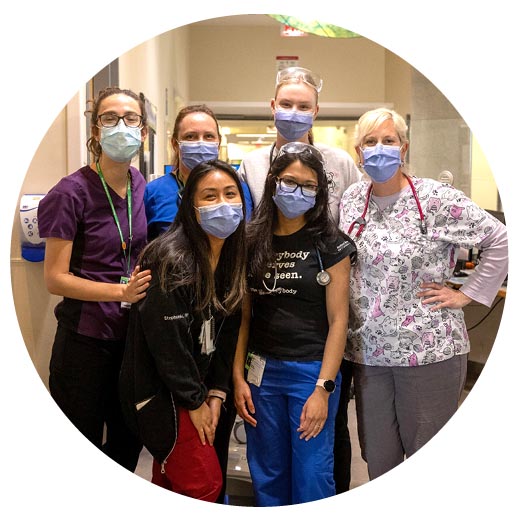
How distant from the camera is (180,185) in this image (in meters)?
2.19

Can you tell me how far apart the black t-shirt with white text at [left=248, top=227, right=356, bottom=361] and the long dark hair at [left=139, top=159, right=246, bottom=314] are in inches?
4.1

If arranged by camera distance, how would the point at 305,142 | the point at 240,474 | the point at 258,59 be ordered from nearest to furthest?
the point at 305,142 → the point at 240,474 → the point at 258,59

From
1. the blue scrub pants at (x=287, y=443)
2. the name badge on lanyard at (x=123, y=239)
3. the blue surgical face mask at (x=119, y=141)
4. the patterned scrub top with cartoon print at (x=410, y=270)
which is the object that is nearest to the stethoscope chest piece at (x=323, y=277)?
the patterned scrub top with cartoon print at (x=410, y=270)

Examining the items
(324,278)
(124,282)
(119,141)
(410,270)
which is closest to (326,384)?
(324,278)

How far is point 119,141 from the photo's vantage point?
2051mm

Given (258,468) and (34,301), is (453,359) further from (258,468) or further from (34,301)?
(34,301)

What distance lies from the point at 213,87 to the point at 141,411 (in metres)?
6.14

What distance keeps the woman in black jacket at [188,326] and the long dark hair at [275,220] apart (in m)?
0.06

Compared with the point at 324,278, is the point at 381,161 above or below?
above

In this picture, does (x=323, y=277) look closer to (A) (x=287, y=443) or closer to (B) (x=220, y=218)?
(B) (x=220, y=218)

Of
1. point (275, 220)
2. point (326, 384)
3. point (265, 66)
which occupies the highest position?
point (265, 66)

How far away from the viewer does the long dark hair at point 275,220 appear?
6.63ft

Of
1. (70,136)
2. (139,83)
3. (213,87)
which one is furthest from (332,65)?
(70,136)

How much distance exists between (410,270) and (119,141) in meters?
1.01
